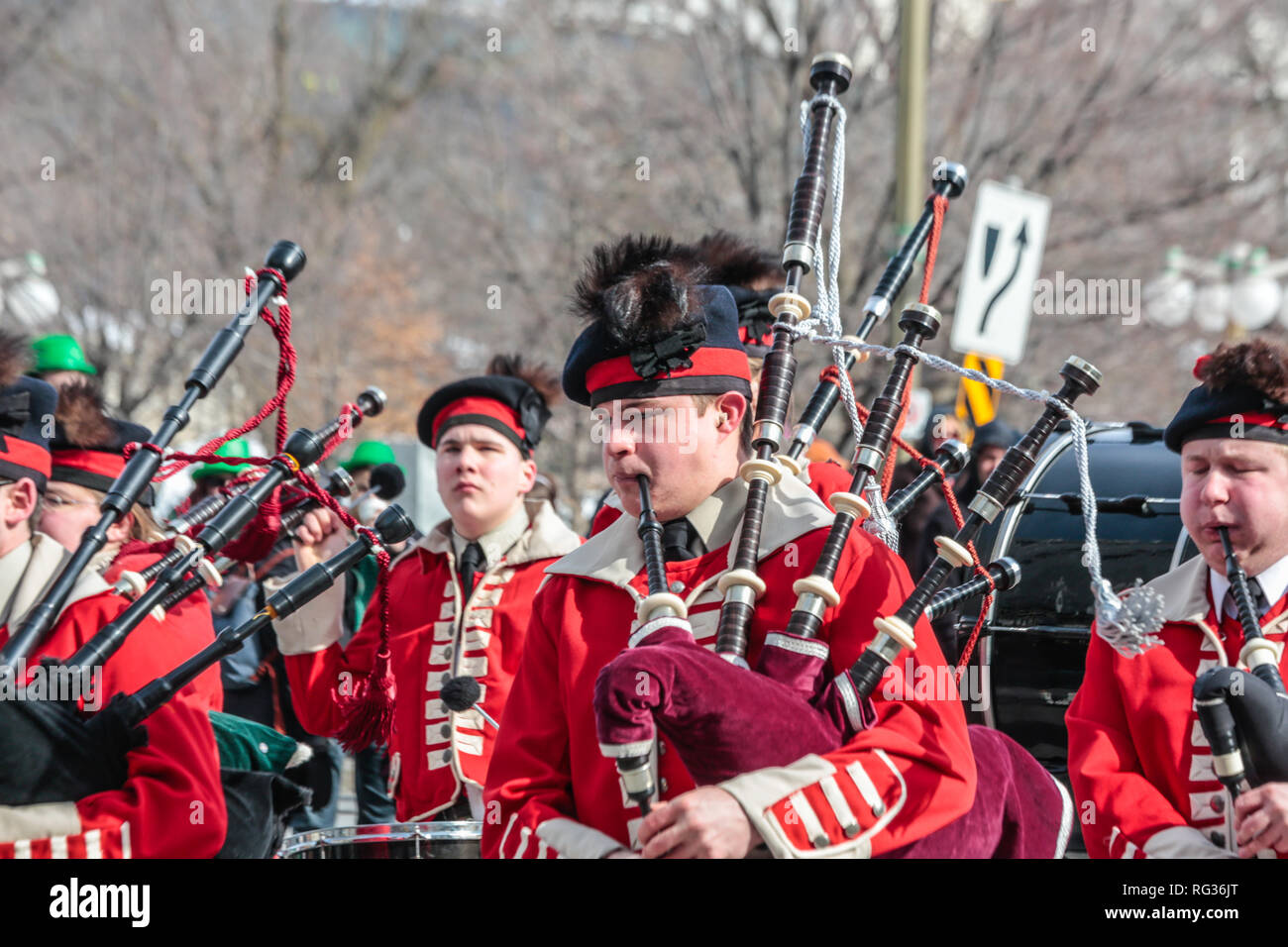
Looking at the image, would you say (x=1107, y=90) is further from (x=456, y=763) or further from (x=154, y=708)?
(x=154, y=708)

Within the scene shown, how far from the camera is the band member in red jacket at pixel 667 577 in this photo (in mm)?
2527

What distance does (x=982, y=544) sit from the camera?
5.99m

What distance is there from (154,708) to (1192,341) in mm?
14392

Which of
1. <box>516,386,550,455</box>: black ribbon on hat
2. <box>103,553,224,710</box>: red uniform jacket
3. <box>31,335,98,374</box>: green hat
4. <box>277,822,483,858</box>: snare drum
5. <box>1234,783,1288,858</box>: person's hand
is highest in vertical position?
<box>31,335,98,374</box>: green hat

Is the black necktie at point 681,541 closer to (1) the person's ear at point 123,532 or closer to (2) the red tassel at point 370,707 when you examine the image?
(2) the red tassel at point 370,707

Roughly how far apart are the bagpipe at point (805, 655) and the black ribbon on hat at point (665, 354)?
20 centimetres

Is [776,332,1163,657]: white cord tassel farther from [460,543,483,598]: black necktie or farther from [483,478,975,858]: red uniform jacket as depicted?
[460,543,483,598]: black necktie

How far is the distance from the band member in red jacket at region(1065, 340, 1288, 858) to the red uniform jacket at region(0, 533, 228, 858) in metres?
1.88

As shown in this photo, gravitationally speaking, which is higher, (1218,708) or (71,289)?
(71,289)

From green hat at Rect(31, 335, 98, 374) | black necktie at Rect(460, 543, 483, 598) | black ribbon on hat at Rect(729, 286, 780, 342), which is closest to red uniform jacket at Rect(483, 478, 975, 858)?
black ribbon on hat at Rect(729, 286, 780, 342)

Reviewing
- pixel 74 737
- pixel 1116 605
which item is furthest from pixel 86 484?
pixel 1116 605

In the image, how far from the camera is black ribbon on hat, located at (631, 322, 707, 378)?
→ 8.95ft

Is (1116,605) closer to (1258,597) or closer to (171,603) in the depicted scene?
(1258,597)
